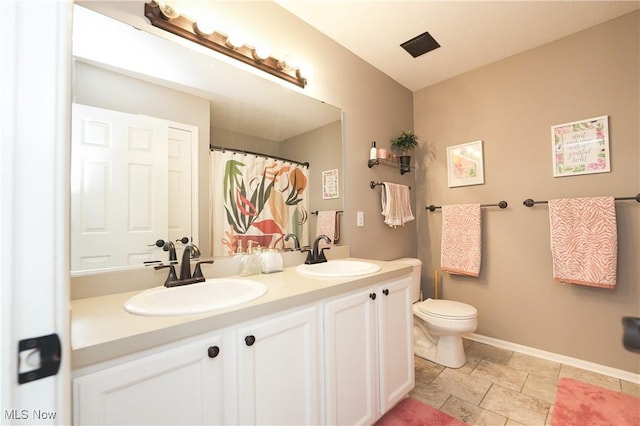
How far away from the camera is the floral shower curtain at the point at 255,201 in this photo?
1.42m

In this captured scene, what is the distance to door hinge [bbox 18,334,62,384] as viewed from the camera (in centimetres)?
40

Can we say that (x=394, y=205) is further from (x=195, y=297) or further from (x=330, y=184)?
(x=195, y=297)

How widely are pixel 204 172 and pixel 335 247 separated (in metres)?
1.05

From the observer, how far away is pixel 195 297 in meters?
1.17

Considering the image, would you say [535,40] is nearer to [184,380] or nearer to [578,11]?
[578,11]

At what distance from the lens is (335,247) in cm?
198

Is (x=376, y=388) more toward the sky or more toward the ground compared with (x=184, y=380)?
more toward the ground

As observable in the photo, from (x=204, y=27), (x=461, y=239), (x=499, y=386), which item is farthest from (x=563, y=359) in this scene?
(x=204, y=27)

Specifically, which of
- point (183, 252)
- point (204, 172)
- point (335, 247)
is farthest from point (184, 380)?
point (335, 247)

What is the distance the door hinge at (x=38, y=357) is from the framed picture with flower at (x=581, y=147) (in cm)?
283

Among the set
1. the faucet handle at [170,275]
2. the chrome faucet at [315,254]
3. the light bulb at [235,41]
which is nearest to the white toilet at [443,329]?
the chrome faucet at [315,254]

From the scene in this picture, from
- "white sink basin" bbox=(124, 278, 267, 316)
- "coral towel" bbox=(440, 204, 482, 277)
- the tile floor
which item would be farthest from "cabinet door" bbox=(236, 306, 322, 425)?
"coral towel" bbox=(440, 204, 482, 277)

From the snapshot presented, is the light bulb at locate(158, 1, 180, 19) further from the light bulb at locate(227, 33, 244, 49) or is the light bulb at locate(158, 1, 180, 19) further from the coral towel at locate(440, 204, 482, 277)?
the coral towel at locate(440, 204, 482, 277)

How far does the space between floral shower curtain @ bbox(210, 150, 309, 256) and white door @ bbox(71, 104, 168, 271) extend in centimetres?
26
